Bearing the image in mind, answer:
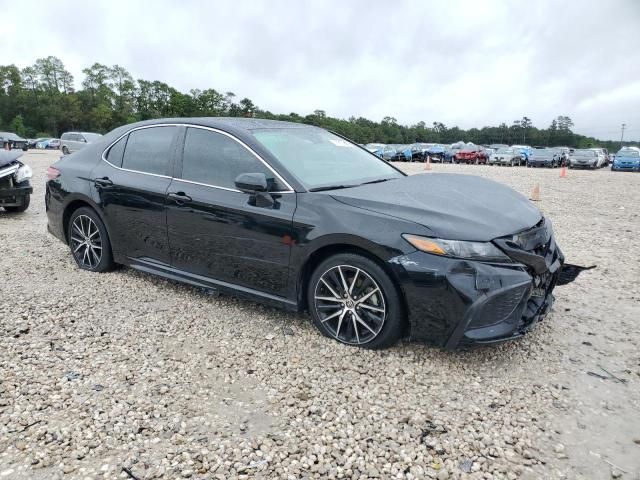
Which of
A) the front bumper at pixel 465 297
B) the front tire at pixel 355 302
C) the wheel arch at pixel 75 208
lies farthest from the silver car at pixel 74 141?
the front bumper at pixel 465 297

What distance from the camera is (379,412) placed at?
2.75 m

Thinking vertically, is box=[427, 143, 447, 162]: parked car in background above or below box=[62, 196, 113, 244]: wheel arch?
above

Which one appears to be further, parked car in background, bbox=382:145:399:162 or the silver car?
parked car in background, bbox=382:145:399:162

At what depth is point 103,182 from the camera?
15.5 feet

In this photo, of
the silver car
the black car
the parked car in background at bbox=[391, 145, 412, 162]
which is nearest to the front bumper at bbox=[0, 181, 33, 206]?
the black car

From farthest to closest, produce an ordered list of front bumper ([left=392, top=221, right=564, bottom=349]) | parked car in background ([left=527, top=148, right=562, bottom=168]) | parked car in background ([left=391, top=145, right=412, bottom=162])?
parked car in background ([left=391, top=145, right=412, bottom=162])
parked car in background ([left=527, top=148, right=562, bottom=168])
front bumper ([left=392, top=221, right=564, bottom=349])

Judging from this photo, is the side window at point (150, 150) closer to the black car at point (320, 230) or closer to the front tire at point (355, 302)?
the black car at point (320, 230)

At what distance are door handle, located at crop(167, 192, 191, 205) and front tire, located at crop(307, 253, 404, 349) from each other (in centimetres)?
132

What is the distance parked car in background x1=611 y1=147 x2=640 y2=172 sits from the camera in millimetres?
29089

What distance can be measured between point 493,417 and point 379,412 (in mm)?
629

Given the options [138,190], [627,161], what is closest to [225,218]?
[138,190]

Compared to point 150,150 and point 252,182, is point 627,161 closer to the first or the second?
point 150,150

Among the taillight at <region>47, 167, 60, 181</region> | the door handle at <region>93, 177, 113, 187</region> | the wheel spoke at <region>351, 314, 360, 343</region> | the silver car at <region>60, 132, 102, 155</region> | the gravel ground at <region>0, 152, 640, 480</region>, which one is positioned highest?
the silver car at <region>60, 132, 102, 155</region>

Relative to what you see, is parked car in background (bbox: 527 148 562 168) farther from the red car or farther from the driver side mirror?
the driver side mirror
